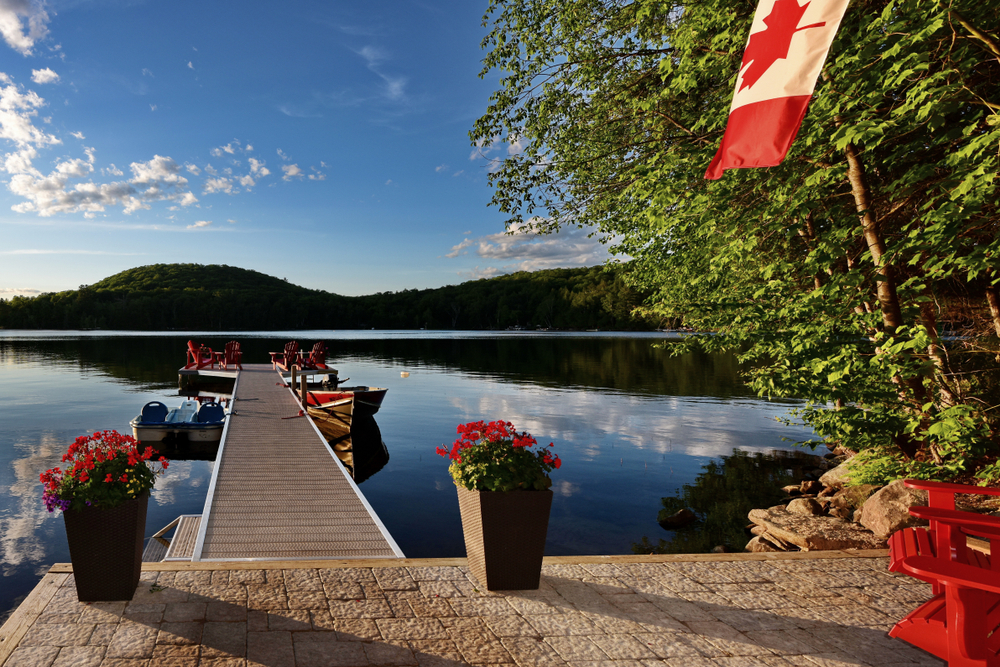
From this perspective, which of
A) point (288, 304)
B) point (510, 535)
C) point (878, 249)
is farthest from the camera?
point (288, 304)

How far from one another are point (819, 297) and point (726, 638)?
15.0 feet

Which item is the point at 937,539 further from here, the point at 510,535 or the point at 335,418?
the point at 335,418

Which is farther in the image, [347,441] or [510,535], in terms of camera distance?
[347,441]

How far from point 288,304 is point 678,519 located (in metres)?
165

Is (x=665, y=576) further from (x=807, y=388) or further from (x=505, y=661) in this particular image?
(x=807, y=388)

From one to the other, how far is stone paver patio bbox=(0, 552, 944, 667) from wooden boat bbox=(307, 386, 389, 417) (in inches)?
565

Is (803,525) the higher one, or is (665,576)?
(665,576)

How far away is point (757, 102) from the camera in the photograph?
3.87 metres

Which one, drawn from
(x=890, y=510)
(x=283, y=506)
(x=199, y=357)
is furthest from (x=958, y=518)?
(x=199, y=357)

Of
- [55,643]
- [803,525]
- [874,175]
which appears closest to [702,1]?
[874,175]

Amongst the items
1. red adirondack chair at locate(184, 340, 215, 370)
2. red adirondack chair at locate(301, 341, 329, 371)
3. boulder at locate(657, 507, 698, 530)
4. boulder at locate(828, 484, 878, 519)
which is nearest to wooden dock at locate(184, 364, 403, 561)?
boulder at locate(657, 507, 698, 530)

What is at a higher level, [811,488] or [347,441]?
[811,488]

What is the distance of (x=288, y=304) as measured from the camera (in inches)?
6378

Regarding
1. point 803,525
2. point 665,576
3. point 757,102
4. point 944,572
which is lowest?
point 803,525
